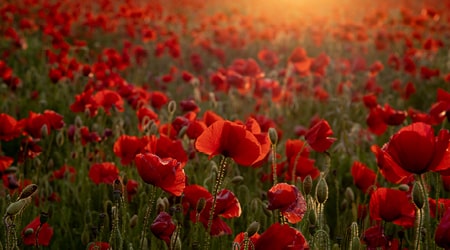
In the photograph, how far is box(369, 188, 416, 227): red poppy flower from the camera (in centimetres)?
166

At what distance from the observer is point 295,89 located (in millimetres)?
5184

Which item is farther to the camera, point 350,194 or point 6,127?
point 6,127

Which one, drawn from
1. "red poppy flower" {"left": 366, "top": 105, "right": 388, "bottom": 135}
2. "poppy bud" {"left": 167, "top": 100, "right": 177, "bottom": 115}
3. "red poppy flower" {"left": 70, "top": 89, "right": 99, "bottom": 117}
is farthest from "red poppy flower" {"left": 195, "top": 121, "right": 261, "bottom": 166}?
"red poppy flower" {"left": 70, "top": 89, "right": 99, "bottom": 117}

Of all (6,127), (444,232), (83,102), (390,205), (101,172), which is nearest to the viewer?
(444,232)

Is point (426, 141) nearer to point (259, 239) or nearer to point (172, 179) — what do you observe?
point (259, 239)

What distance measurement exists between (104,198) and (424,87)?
12.8 ft

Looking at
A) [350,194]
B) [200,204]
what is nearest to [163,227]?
[200,204]

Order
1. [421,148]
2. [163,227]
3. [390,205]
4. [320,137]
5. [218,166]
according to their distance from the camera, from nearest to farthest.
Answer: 1. [421,148]
2. [163,227]
3. [390,205]
4. [320,137]
5. [218,166]

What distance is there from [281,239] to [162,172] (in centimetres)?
42

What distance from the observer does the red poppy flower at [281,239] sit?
4.07 ft

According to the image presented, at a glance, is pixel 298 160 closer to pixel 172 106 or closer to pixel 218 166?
pixel 218 166

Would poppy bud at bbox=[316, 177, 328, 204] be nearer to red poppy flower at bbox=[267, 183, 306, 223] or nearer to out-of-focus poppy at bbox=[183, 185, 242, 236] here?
red poppy flower at bbox=[267, 183, 306, 223]

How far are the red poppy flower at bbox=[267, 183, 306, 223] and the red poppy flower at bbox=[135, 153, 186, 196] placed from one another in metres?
0.26

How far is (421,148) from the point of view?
1321 mm
